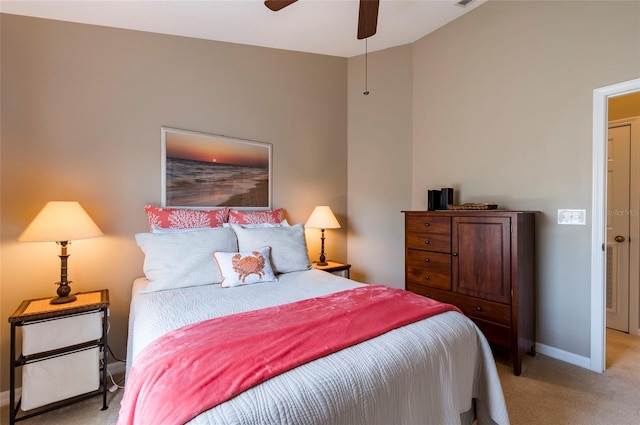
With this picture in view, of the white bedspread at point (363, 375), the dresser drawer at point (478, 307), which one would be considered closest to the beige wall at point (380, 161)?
the dresser drawer at point (478, 307)

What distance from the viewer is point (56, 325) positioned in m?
1.77

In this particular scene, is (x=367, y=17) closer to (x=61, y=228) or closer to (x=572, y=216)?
(x=572, y=216)

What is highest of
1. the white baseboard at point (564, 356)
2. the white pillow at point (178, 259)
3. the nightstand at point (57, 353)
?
the white pillow at point (178, 259)

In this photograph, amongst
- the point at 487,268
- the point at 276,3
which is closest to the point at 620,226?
the point at 487,268

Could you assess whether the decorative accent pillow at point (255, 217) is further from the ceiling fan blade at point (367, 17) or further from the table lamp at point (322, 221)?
the ceiling fan blade at point (367, 17)

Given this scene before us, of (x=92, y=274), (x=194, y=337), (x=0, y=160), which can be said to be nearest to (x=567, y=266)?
(x=194, y=337)

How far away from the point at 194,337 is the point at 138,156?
5.96ft

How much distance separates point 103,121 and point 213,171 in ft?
2.89

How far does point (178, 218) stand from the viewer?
2.33m

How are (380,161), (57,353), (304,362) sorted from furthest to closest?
(380,161), (57,353), (304,362)

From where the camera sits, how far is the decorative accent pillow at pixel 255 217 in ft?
8.62

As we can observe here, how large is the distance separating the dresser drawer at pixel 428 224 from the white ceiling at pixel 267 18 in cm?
196

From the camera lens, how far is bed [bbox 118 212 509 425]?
88 cm

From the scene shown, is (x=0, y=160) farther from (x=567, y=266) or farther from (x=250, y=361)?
(x=567, y=266)
